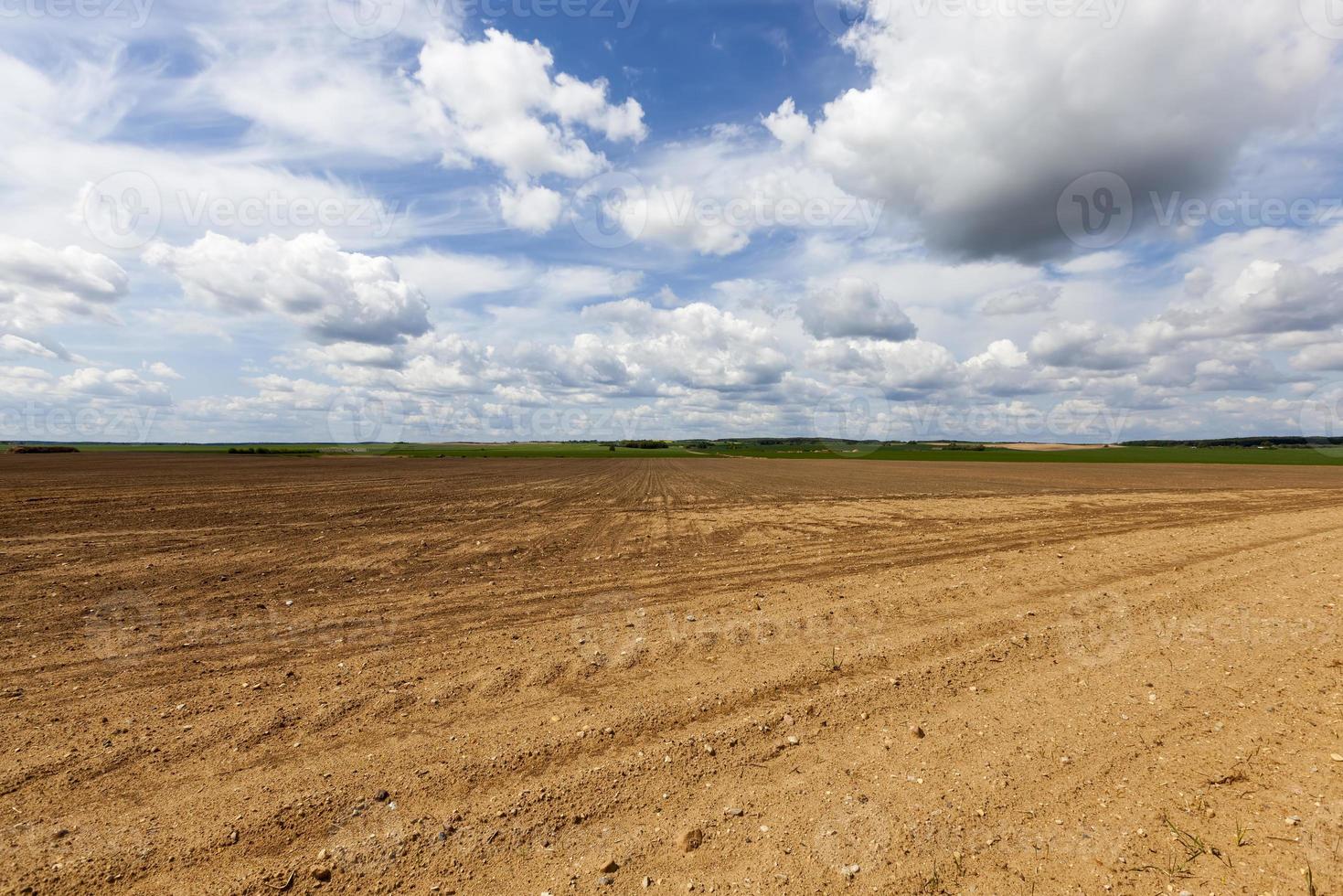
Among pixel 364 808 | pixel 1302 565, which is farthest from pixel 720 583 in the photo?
pixel 1302 565

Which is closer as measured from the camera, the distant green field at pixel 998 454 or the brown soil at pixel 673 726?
the brown soil at pixel 673 726

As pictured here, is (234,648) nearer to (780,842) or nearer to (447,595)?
(447,595)

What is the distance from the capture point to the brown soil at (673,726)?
399 centimetres

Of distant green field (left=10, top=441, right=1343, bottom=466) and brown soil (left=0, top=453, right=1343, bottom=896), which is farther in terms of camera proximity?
distant green field (left=10, top=441, right=1343, bottom=466)

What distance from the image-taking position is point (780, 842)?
420 cm

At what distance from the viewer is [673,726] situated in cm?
577

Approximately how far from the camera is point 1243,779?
181 inches

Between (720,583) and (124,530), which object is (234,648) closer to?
(720,583)

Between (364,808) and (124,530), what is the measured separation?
60.0 ft

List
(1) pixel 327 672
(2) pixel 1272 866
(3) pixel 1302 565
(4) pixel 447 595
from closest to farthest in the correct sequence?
(2) pixel 1272 866, (1) pixel 327 672, (4) pixel 447 595, (3) pixel 1302 565

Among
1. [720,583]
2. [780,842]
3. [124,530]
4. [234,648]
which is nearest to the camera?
[780,842]

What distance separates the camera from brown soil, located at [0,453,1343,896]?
3.99 m

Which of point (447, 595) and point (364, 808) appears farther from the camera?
point (447, 595)

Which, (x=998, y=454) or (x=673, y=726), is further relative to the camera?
(x=998, y=454)
